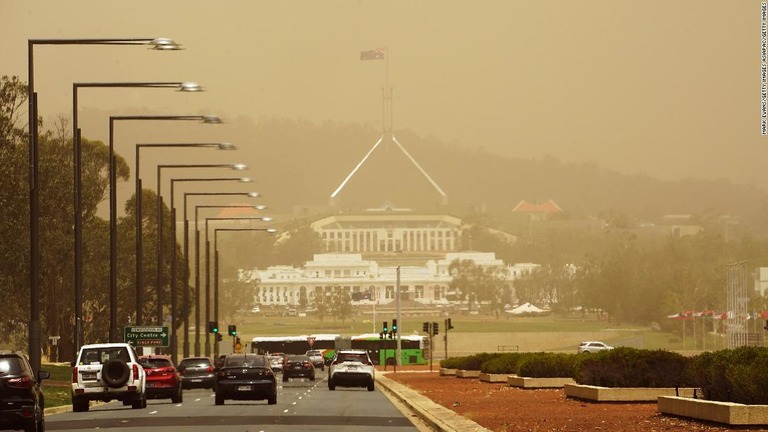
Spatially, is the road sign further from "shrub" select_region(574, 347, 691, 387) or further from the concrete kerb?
"shrub" select_region(574, 347, 691, 387)

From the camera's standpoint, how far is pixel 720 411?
35.2 meters

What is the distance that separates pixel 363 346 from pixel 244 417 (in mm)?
118072

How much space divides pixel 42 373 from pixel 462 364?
64.8 meters

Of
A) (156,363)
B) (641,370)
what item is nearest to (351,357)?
(156,363)

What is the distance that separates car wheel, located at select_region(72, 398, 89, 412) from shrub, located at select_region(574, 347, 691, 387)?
16.0 metres

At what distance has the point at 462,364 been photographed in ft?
329

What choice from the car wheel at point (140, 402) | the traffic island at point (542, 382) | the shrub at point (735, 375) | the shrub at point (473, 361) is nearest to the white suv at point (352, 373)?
the traffic island at point (542, 382)

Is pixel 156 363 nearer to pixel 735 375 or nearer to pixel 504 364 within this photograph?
pixel 504 364

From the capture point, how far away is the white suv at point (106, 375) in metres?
52.3

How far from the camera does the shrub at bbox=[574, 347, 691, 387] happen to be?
2013 inches

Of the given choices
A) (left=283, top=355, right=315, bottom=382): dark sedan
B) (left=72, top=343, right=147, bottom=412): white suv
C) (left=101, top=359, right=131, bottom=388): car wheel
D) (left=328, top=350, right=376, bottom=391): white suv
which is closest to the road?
(left=72, top=343, right=147, bottom=412): white suv

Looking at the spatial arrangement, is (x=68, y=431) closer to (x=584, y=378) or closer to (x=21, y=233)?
(x=584, y=378)

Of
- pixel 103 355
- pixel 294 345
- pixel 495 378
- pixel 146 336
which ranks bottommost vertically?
pixel 294 345

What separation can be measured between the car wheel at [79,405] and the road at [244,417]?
29cm
